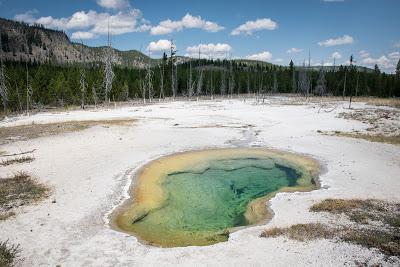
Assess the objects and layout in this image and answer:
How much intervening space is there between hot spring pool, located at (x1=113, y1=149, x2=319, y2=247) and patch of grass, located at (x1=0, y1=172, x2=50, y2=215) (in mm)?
4683

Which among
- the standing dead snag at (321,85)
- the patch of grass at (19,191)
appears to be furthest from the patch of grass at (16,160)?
the standing dead snag at (321,85)

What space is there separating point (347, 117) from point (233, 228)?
43.0m

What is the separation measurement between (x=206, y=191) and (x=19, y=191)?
10055 millimetres

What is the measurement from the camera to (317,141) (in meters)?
34.7

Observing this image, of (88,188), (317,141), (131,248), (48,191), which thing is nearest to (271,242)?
(131,248)

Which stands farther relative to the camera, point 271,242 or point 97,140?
point 97,140

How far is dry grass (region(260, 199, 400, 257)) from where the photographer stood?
13789 millimetres

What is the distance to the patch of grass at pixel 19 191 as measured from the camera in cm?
1797

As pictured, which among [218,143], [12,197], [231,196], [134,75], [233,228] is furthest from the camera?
[134,75]

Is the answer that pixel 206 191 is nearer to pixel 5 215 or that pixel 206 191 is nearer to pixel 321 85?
pixel 5 215

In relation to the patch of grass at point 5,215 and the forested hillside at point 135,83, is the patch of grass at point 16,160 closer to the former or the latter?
the patch of grass at point 5,215

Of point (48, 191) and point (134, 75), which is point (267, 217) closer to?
point (48, 191)

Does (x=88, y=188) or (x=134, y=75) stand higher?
(x=134, y=75)

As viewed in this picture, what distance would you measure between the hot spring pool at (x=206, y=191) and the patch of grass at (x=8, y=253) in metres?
4.03
